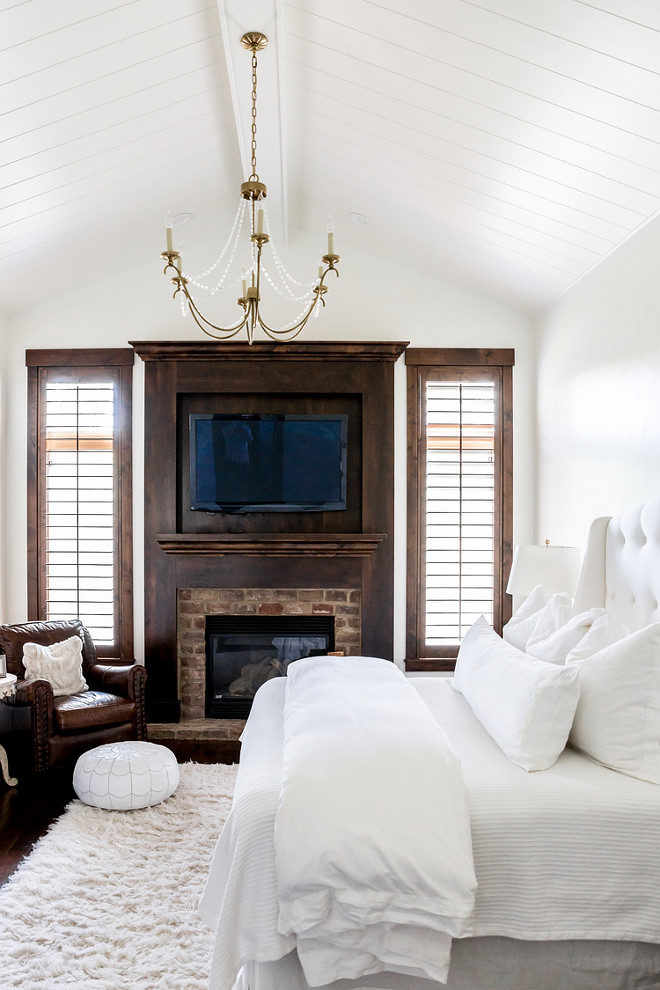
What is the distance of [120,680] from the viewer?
4.21 m

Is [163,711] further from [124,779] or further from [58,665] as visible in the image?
[124,779]

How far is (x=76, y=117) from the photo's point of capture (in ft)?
10.1

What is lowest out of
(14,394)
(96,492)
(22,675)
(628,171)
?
(22,675)

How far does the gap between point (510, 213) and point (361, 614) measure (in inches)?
105

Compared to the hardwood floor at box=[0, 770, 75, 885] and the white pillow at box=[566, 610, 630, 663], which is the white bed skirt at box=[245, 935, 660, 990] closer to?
the white pillow at box=[566, 610, 630, 663]

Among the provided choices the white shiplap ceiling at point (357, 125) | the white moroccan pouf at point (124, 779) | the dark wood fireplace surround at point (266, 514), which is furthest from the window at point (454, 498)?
the white moroccan pouf at point (124, 779)

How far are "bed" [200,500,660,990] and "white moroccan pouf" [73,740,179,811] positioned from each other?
134 centimetres

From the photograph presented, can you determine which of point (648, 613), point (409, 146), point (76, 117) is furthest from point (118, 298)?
point (648, 613)

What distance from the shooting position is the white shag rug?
87.0 inches

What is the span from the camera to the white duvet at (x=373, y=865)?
1.77 meters

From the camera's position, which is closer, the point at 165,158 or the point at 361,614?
the point at 165,158

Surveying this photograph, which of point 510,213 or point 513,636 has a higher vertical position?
point 510,213

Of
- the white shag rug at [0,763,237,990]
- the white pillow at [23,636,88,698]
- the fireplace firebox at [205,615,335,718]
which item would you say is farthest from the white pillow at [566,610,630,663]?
the white pillow at [23,636,88,698]

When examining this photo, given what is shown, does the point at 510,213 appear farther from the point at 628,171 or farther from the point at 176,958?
the point at 176,958
